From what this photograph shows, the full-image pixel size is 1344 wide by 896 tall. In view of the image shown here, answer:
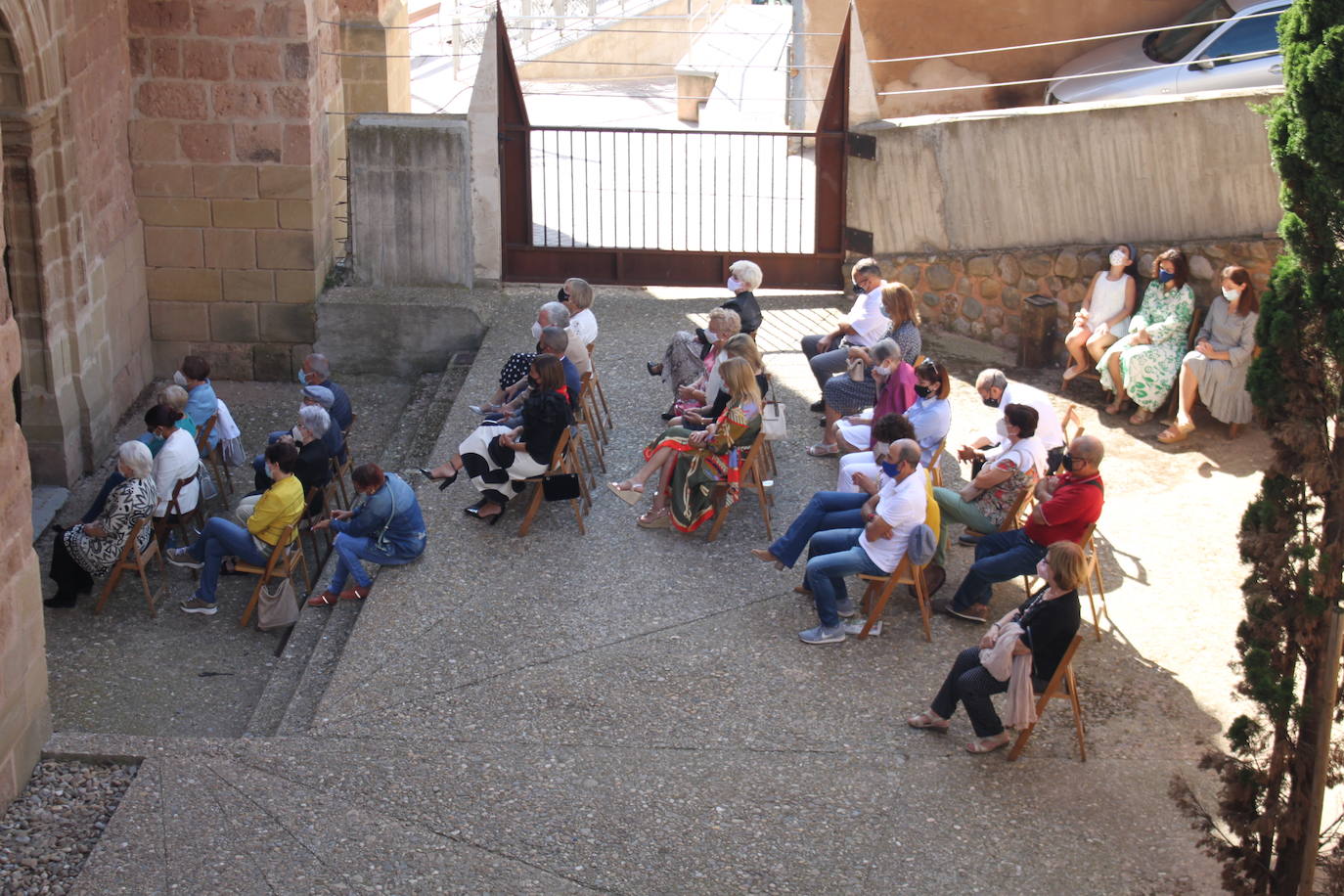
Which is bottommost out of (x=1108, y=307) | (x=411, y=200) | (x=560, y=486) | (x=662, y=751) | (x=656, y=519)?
(x=662, y=751)

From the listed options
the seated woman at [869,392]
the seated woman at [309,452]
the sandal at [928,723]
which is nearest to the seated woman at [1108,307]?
the seated woman at [869,392]

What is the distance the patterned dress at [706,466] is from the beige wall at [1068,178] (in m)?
3.98

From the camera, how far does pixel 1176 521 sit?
9.52 metres

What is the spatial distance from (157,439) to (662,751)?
14.0ft

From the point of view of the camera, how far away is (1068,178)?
37.8 feet

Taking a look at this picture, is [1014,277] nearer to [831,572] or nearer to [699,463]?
[699,463]

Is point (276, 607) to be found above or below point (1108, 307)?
below

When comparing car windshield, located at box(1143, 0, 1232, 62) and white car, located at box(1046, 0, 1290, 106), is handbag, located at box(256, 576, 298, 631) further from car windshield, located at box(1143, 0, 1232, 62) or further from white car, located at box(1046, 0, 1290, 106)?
car windshield, located at box(1143, 0, 1232, 62)

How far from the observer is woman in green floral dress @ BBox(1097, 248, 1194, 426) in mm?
10500

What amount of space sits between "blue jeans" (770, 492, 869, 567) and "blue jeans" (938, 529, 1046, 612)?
67 cm

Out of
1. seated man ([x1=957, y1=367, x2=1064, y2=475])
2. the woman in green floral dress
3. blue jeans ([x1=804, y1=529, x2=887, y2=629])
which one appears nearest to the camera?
blue jeans ([x1=804, y1=529, x2=887, y2=629])

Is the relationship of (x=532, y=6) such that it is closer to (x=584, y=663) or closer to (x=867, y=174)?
(x=867, y=174)

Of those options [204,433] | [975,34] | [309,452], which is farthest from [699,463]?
[975,34]

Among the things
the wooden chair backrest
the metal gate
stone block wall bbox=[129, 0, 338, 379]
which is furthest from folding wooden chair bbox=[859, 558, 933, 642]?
stone block wall bbox=[129, 0, 338, 379]
